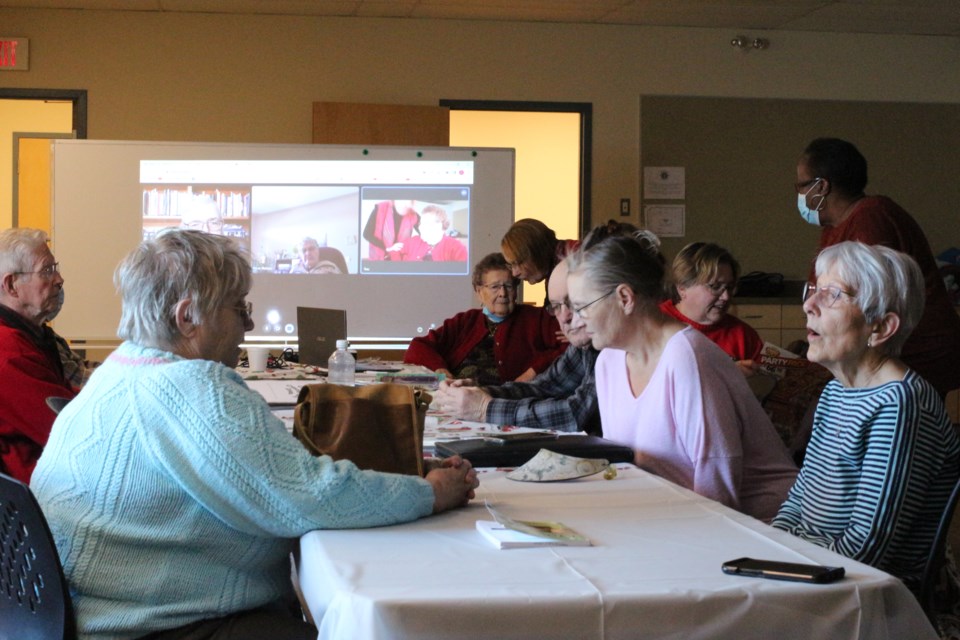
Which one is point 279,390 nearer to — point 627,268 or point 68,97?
point 627,268

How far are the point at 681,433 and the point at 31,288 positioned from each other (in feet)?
6.77

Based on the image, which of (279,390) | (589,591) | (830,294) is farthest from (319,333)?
(589,591)

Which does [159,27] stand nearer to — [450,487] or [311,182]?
[311,182]

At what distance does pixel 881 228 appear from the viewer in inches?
131

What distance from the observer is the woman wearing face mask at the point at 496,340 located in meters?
4.92

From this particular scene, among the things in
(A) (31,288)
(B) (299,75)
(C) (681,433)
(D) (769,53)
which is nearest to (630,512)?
(C) (681,433)

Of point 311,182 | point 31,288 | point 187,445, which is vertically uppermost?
point 311,182

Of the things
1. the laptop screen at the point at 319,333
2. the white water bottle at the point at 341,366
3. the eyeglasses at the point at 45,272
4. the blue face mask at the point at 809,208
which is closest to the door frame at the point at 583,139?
the laptop screen at the point at 319,333

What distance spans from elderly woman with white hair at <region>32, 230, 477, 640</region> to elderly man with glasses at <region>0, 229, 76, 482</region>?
46.5 inches

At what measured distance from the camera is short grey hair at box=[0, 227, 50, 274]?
324 cm

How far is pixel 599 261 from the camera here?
96.3 inches

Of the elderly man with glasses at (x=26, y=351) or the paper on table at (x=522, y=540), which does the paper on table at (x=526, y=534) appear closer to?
the paper on table at (x=522, y=540)

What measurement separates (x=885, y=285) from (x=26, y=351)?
2.17 metres

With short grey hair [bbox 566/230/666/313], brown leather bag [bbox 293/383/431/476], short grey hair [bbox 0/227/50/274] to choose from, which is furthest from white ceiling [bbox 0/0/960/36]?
brown leather bag [bbox 293/383/431/476]
